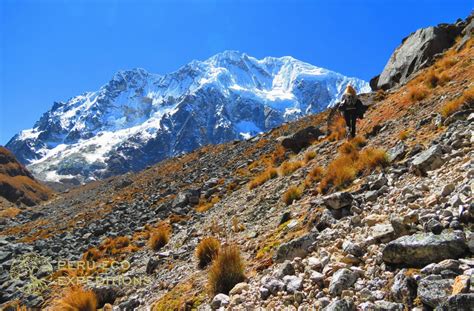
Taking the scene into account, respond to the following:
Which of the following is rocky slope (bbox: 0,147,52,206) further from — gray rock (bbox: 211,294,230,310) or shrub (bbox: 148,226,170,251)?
gray rock (bbox: 211,294,230,310)

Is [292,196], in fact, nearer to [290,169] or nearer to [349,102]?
[290,169]

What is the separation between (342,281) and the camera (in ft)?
18.7

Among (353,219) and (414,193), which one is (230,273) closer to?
(353,219)

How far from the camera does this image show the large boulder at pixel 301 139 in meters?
25.2

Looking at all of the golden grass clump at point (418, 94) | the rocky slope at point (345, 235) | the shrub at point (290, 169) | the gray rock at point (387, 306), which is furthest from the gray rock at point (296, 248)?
the golden grass clump at point (418, 94)

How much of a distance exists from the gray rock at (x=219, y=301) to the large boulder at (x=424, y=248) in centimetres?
305

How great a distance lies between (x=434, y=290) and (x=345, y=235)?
9.08 ft

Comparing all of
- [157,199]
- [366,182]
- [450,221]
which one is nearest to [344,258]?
[450,221]

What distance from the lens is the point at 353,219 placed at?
765cm

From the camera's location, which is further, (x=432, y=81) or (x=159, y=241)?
(x=432, y=81)

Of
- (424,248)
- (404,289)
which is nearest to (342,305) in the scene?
(404,289)

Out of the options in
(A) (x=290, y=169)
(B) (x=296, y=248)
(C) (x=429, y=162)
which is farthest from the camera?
A: (A) (x=290, y=169)

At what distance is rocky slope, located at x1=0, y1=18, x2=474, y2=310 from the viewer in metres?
5.29

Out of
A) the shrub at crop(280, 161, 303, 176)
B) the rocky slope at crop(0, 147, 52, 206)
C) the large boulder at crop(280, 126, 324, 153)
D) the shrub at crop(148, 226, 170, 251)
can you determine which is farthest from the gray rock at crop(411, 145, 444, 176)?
the rocky slope at crop(0, 147, 52, 206)
